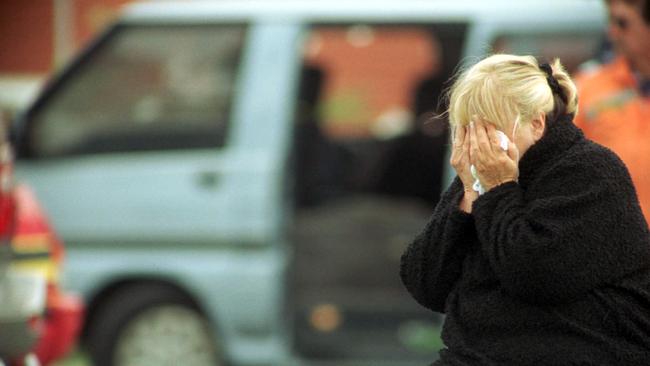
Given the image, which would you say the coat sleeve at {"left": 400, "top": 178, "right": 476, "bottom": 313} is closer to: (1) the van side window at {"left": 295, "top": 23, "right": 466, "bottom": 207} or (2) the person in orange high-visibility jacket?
(2) the person in orange high-visibility jacket

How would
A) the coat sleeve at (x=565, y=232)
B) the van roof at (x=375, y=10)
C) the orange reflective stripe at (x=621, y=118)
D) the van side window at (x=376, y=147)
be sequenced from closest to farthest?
the coat sleeve at (x=565, y=232), the orange reflective stripe at (x=621, y=118), the van roof at (x=375, y=10), the van side window at (x=376, y=147)

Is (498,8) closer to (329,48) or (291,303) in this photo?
(291,303)

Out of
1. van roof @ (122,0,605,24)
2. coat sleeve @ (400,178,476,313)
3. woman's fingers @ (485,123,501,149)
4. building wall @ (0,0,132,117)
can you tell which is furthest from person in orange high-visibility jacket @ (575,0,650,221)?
building wall @ (0,0,132,117)

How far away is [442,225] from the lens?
2.63 metres

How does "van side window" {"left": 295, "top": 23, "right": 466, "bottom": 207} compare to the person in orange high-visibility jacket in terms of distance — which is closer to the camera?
the person in orange high-visibility jacket

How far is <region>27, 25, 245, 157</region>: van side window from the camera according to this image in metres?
6.57

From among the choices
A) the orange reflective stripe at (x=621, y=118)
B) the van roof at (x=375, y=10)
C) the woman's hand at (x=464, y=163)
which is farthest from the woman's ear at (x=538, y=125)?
the van roof at (x=375, y=10)

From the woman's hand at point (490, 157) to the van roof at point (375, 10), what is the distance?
12.2ft

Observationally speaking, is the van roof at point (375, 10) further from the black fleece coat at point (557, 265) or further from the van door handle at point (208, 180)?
the black fleece coat at point (557, 265)

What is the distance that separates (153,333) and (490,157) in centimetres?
424

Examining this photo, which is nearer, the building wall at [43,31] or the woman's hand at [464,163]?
the woman's hand at [464,163]

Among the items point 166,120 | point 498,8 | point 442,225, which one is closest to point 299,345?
point 166,120

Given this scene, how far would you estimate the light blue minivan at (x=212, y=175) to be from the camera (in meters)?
6.35

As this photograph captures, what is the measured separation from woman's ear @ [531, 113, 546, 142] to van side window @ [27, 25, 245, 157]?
13.4ft
